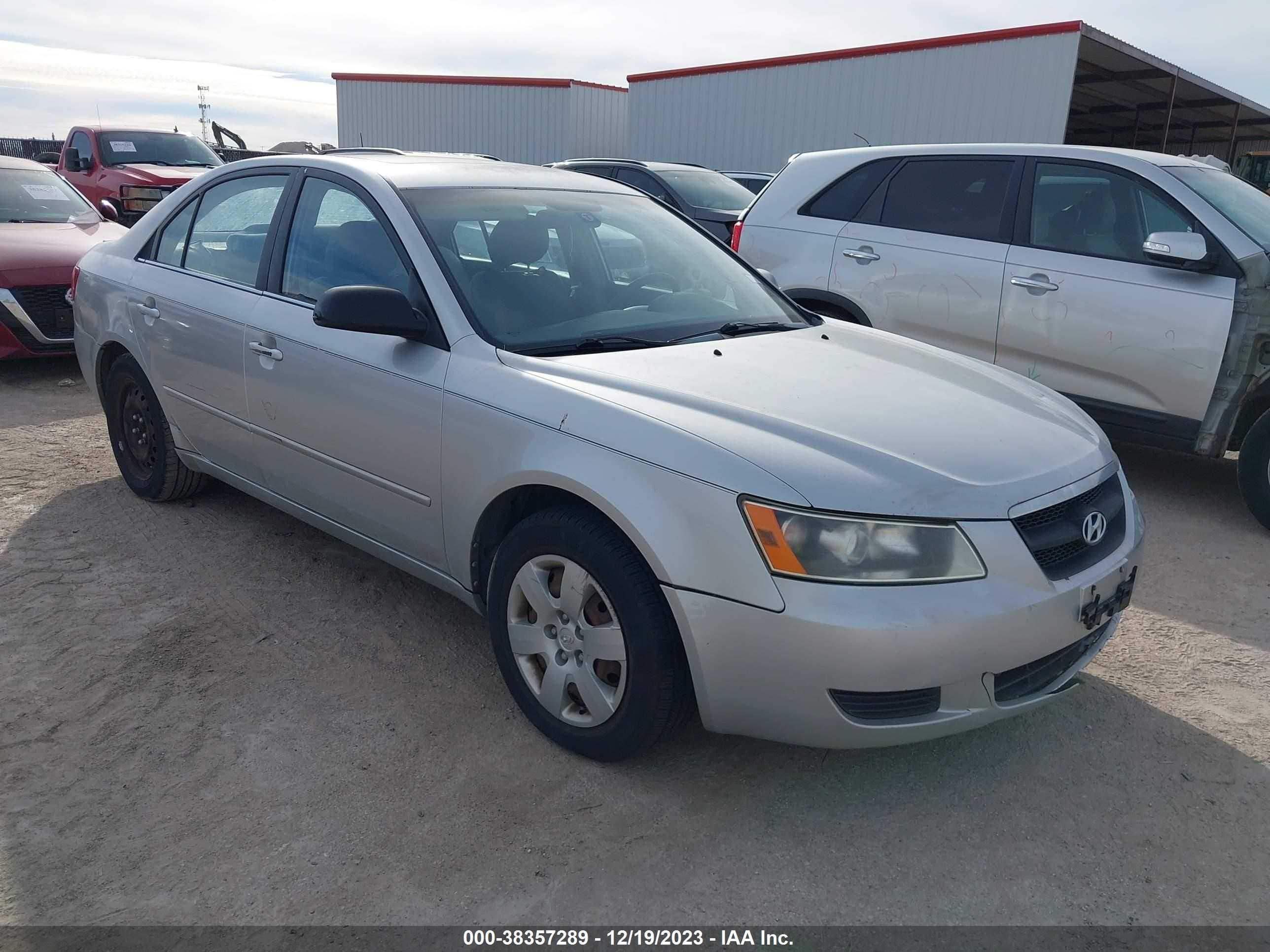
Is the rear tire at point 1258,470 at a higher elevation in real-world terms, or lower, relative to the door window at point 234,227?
lower

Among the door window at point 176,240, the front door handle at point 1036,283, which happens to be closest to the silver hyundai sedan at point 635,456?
the door window at point 176,240

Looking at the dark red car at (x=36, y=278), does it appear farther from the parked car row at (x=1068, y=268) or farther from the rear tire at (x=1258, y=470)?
the rear tire at (x=1258, y=470)

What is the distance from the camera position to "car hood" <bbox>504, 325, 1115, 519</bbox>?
2500 mm

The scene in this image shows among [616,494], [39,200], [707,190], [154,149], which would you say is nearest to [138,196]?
[154,149]

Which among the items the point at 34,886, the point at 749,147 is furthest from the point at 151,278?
the point at 749,147

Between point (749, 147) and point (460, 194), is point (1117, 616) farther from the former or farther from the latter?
point (749, 147)

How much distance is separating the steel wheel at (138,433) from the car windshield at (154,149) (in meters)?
9.94

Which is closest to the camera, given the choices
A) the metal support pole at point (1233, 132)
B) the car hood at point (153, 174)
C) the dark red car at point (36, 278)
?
the dark red car at point (36, 278)

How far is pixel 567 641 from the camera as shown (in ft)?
9.36

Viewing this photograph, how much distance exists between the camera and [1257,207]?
544 cm

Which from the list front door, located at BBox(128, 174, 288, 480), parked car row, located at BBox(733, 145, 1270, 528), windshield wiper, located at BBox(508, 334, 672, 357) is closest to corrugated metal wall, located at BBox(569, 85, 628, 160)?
parked car row, located at BBox(733, 145, 1270, 528)

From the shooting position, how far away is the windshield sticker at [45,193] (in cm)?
880

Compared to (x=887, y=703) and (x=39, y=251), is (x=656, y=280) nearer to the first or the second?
(x=887, y=703)

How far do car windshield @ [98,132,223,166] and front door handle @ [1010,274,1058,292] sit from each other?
37.9ft
